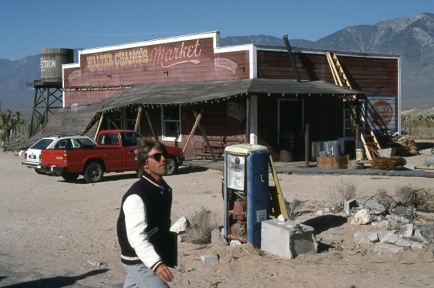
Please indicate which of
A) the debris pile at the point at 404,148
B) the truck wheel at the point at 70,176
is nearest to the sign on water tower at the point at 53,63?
the truck wheel at the point at 70,176

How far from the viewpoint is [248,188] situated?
376 inches

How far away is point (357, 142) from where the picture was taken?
24.7 meters

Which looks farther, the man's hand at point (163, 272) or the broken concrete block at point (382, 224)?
the broken concrete block at point (382, 224)

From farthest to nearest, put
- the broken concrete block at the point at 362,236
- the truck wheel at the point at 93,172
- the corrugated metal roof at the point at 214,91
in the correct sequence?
the corrugated metal roof at the point at 214,91, the truck wheel at the point at 93,172, the broken concrete block at the point at 362,236

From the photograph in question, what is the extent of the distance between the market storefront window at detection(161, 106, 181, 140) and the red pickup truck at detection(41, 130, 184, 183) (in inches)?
195

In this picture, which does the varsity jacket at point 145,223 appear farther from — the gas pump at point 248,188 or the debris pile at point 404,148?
the debris pile at point 404,148

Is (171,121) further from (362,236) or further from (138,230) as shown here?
(138,230)

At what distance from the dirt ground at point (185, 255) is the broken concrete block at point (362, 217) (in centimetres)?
11

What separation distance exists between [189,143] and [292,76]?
4831mm

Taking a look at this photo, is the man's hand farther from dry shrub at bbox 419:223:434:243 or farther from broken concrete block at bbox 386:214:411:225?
broken concrete block at bbox 386:214:411:225

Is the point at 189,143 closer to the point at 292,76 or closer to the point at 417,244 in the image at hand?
the point at 292,76

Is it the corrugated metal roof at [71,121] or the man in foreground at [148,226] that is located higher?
the corrugated metal roof at [71,121]

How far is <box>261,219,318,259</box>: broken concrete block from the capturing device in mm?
9047

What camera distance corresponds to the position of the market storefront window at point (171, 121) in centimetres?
2627
